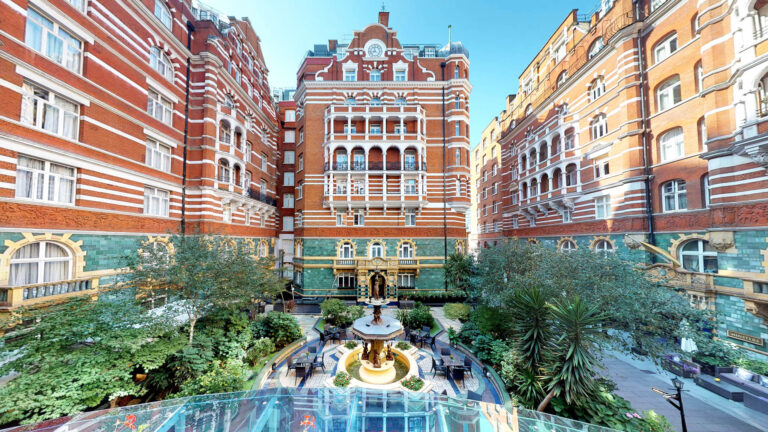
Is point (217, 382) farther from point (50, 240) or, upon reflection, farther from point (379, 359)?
point (50, 240)

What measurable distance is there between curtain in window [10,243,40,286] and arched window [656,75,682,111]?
108 feet

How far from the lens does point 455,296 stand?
23500 millimetres

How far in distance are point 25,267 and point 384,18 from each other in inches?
1265

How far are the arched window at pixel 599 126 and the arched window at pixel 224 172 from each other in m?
29.4

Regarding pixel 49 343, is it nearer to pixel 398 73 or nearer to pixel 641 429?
pixel 641 429

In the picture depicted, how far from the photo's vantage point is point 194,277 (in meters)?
11.2

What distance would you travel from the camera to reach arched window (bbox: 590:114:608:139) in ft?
63.5

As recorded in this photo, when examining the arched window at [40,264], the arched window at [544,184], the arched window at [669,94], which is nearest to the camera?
the arched window at [40,264]

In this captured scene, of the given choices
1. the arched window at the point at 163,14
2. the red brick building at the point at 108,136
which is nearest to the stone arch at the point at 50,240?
the red brick building at the point at 108,136

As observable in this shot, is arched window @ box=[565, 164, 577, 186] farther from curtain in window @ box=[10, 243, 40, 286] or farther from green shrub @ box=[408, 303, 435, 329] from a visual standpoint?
curtain in window @ box=[10, 243, 40, 286]

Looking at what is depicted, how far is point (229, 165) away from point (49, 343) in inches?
640

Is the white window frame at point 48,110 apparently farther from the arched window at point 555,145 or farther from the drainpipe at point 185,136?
the arched window at point 555,145

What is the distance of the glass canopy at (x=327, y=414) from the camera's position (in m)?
6.71

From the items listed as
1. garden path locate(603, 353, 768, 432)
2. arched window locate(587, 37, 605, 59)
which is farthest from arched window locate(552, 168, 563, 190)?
garden path locate(603, 353, 768, 432)
